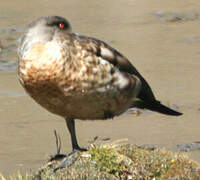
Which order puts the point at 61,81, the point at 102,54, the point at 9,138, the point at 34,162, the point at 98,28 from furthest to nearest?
1. the point at 98,28
2. the point at 9,138
3. the point at 34,162
4. the point at 102,54
5. the point at 61,81

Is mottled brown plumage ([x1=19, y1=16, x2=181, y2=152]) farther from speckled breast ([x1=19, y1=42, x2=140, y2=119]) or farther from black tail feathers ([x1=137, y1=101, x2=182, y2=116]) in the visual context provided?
black tail feathers ([x1=137, y1=101, x2=182, y2=116])

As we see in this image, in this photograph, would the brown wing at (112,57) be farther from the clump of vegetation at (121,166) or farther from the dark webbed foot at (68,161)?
the dark webbed foot at (68,161)

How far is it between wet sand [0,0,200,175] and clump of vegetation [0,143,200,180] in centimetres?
226

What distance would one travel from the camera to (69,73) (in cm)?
698

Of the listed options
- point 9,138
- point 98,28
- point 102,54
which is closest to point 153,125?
point 9,138

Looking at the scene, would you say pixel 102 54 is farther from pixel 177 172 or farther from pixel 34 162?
pixel 34 162

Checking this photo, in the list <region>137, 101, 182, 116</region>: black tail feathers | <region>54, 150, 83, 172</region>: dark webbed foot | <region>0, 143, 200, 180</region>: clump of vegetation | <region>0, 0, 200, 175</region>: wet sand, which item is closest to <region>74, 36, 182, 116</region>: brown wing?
<region>137, 101, 182, 116</region>: black tail feathers

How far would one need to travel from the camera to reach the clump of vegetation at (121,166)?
22.6 ft

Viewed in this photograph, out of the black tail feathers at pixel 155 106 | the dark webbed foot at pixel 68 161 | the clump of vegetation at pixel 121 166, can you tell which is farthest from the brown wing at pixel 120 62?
the dark webbed foot at pixel 68 161

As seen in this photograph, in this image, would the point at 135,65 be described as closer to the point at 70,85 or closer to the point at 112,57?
the point at 112,57

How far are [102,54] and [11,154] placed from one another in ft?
9.92

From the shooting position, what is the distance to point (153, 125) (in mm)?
10883

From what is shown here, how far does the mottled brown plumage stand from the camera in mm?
6934

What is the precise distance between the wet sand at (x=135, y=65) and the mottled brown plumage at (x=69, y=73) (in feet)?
7.52
